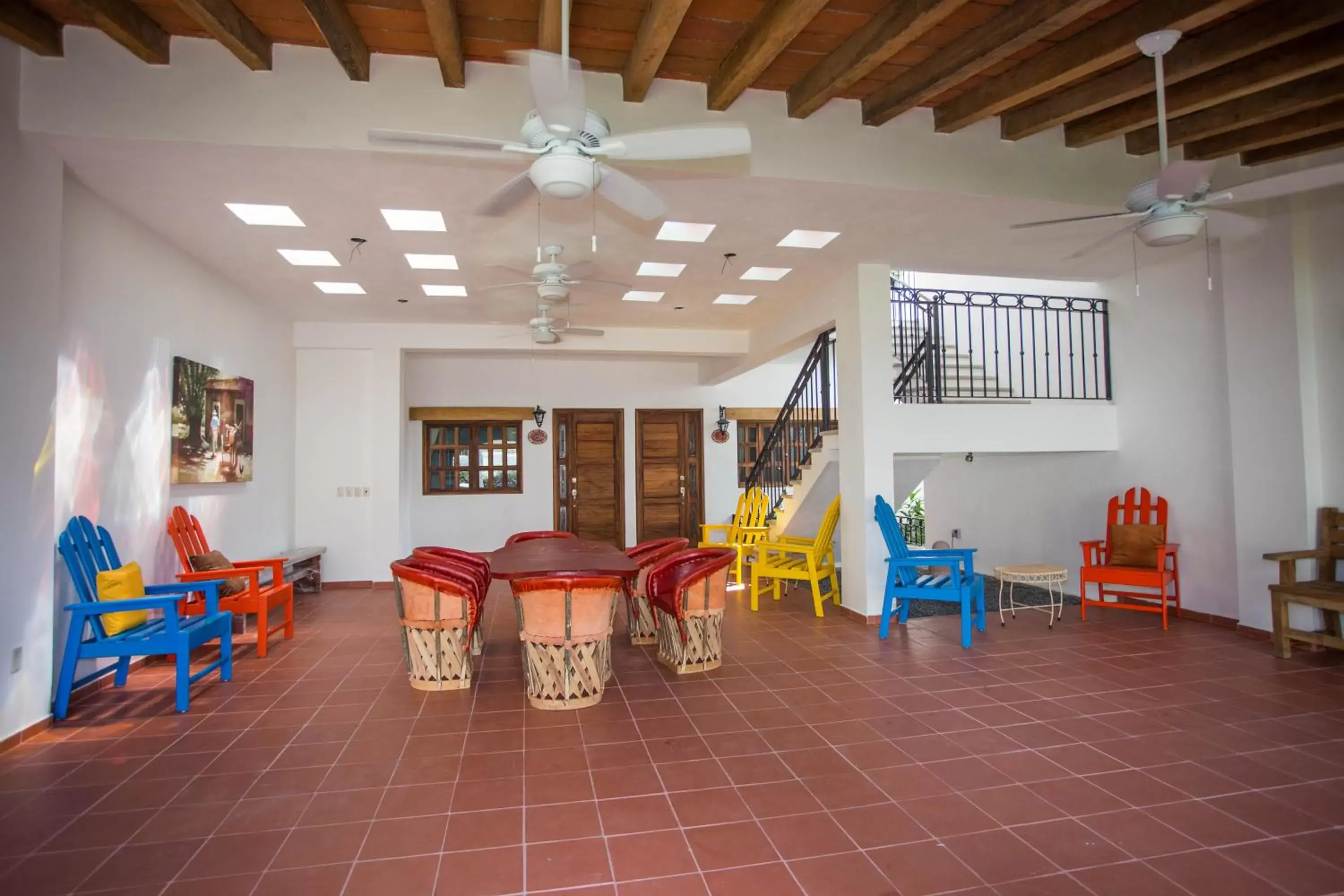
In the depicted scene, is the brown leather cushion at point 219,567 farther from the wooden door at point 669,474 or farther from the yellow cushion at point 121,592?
the wooden door at point 669,474

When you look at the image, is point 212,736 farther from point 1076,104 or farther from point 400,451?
point 1076,104

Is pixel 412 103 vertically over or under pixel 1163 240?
over

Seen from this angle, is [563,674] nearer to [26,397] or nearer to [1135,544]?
[26,397]

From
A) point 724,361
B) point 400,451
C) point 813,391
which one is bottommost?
point 400,451

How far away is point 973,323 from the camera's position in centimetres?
963

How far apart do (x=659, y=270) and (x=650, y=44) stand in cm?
304

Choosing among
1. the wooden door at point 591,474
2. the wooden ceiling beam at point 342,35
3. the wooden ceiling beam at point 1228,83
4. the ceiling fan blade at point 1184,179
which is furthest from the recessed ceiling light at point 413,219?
the wooden door at point 591,474

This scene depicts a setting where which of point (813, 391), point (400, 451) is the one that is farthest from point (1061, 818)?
point (400, 451)

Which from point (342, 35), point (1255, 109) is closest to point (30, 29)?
point (342, 35)

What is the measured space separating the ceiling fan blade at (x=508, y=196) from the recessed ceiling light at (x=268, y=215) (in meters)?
2.22

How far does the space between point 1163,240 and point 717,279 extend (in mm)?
3743

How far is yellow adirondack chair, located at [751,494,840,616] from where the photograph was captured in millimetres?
6773

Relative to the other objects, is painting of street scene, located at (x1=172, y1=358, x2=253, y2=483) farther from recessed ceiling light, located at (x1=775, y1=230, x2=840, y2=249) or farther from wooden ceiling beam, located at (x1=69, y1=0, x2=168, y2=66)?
recessed ceiling light, located at (x1=775, y1=230, x2=840, y2=249)

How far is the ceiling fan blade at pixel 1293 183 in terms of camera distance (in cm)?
375
